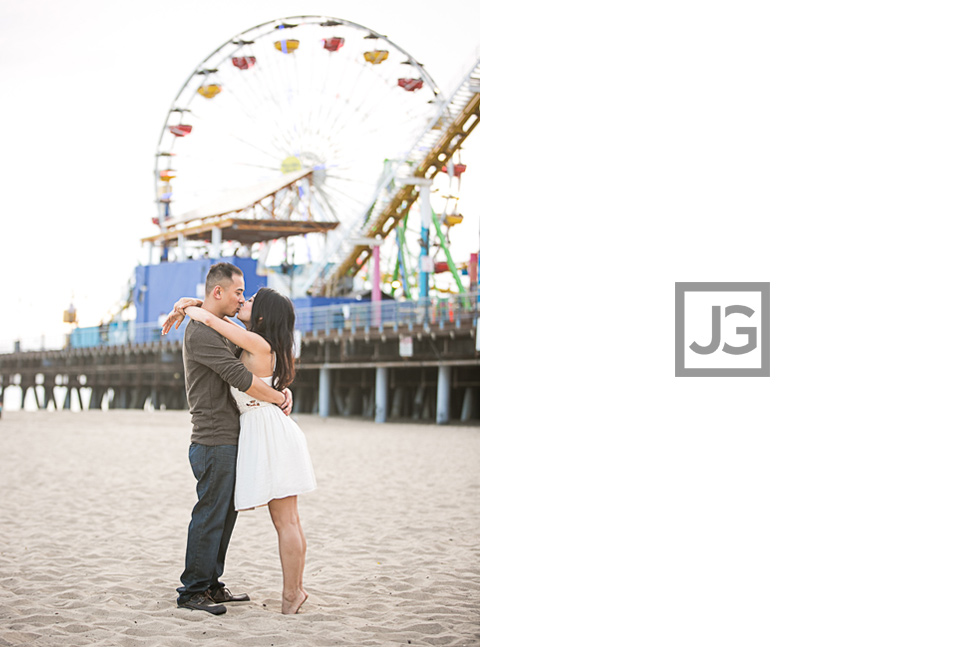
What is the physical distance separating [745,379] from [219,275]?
207 cm

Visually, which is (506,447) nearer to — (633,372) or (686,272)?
(633,372)

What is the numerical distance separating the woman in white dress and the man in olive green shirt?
0.04m

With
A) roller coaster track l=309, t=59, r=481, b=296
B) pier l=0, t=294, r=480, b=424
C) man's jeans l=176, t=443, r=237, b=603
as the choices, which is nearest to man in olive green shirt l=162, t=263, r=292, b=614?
man's jeans l=176, t=443, r=237, b=603

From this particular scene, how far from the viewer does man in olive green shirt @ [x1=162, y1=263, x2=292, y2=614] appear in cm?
309

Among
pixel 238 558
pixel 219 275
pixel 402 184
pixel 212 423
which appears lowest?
pixel 238 558

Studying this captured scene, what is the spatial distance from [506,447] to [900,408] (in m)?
0.78

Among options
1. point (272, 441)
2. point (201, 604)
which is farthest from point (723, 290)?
point (201, 604)

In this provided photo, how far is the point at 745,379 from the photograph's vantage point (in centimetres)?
176

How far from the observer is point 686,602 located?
1.76 meters

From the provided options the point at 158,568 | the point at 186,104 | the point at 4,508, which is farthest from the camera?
the point at 186,104

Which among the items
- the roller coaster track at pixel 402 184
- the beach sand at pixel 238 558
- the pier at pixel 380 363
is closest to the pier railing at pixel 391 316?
the pier at pixel 380 363

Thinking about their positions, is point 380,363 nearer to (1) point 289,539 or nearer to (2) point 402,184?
(2) point 402,184

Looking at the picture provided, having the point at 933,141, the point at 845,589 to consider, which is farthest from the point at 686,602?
the point at 933,141

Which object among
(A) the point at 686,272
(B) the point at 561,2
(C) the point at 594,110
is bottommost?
(A) the point at 686,272
